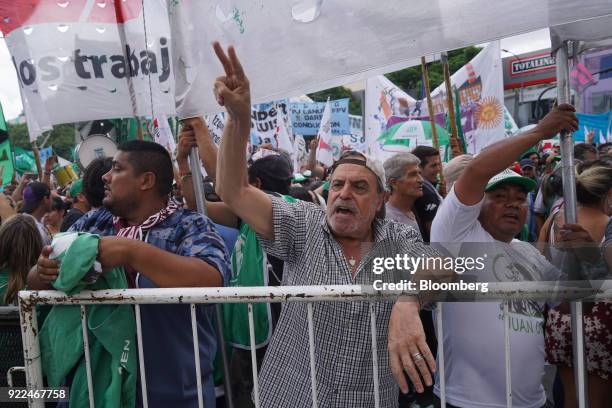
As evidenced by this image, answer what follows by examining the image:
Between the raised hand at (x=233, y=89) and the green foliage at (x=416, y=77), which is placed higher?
the green foliage at (x=416, y=77)

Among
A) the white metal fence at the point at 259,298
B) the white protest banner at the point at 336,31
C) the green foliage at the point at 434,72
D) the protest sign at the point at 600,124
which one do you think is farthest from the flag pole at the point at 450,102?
the green foliage at the point at 434,72

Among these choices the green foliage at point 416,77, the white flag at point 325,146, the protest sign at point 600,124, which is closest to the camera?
the protest sign at point 600,124

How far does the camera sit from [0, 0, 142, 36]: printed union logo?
9.71 feet

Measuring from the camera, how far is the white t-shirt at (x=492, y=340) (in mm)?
2135

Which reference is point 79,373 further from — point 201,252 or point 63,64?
point 63,64

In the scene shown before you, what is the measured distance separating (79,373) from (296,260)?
94 centimetres

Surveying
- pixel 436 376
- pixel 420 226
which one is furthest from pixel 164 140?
pixel 436 376

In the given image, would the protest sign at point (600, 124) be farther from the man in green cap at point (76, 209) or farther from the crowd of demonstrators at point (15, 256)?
the crowd of demonstrators at point (15, 256)

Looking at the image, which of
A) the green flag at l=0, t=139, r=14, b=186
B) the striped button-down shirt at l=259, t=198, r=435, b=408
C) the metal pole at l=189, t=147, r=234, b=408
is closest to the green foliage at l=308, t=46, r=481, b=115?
the green flag at l=0, t=139, r=14, b=186

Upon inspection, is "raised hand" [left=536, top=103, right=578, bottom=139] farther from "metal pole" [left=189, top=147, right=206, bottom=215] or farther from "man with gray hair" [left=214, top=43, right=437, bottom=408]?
"metal pole" [left=189, top=147, right=206, bottom=215]

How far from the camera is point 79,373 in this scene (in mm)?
2041

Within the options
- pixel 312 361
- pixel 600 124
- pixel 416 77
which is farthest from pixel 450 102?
pixel 416 77

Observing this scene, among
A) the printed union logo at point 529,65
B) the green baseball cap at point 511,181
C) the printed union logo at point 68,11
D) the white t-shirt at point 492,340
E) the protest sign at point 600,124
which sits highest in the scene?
the printed union logo at point 529,65

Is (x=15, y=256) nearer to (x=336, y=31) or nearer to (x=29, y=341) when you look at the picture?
(x=29, y=341)
